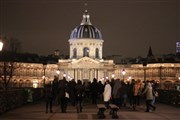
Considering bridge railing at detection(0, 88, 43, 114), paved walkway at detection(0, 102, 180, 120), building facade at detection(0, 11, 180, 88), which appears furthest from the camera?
building facade at detection(0, 11, 180, 88)

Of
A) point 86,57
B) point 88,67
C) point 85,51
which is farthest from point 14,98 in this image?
point 85,51

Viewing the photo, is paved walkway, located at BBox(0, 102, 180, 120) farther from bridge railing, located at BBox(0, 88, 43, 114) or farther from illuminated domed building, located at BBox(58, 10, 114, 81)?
illuminated domed building, located at BBox(58, 10, 114, 81)

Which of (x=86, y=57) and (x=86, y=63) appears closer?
(x=86, y=57)

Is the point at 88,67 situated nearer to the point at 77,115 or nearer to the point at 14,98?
Answer: the point at 14,98

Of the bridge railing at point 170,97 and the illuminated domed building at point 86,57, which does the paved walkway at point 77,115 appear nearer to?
the bridge railing at point 170,97

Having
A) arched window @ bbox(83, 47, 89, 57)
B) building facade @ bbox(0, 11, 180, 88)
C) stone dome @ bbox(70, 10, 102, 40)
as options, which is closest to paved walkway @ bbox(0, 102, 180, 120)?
building facade @ bbox(0, 11, 180, 88)

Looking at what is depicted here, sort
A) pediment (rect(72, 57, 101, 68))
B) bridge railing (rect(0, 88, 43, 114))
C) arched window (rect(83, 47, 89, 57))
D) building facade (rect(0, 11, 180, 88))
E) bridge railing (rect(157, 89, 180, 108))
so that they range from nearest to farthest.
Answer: bridge railing (rect(0, 88, 43, 114)) < bridge railing (rect(157, 89, 180, 108)) < pediment (rect(72, 57, 101, 68)) < building facade (rect(0, 11, 180, 88)) < arched window (rect(83, 47, 89, 57))

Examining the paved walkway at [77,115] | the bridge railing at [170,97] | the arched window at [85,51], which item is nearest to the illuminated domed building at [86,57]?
the arched window at [85,51]

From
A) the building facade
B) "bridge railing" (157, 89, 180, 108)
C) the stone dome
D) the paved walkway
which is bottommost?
the paved walkway

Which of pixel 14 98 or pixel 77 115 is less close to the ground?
pixel 14 98

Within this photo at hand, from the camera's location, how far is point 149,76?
16825 centimetres

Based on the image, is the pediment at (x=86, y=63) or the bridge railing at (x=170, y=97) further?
the pediment at (x=86, y=63)

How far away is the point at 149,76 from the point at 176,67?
9.91 metres

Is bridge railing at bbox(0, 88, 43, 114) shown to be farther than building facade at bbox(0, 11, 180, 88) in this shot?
No
